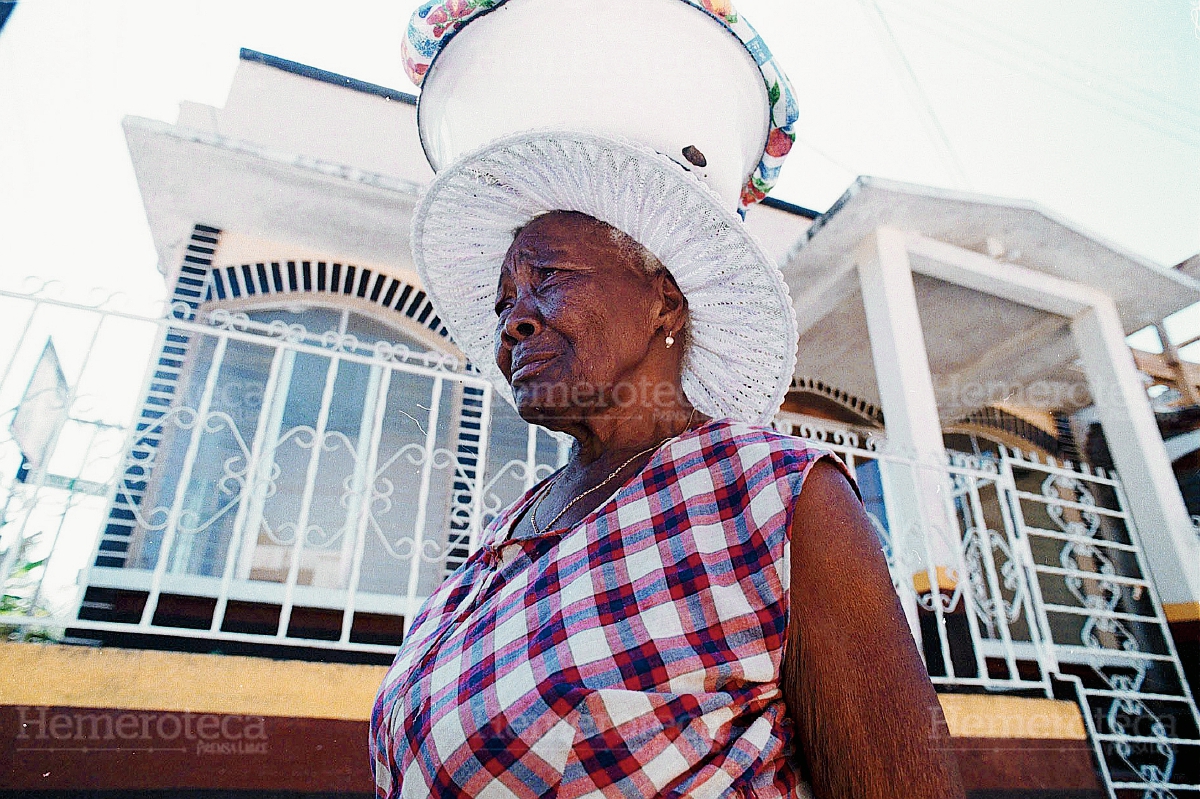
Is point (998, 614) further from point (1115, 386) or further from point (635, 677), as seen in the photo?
point (635, 677)

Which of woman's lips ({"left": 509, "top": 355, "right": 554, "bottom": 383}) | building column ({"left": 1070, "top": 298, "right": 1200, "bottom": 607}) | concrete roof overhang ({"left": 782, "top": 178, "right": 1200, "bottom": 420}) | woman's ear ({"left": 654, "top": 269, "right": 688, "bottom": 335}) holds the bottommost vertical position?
woman's lips ({"left": 509, "top": 355, "right": 554, "bottom": 383})

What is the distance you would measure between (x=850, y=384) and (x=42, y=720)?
632cm

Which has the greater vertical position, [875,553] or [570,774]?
[875,553]

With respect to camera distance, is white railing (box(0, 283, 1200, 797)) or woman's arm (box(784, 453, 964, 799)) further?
white railing (box(0, 283, 1200, 797))

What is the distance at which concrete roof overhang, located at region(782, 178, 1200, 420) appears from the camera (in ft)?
15.6

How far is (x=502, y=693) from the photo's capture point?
1.00 m

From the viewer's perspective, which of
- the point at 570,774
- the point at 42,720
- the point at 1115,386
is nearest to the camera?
the point at 570,774

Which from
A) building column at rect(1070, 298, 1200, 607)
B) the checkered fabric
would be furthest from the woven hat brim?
building column at rect(1070, 298, 1200, 607)

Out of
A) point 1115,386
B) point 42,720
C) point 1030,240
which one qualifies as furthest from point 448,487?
point 1115,386

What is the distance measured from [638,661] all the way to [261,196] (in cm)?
454

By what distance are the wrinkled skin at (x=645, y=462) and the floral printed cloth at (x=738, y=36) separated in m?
0.42

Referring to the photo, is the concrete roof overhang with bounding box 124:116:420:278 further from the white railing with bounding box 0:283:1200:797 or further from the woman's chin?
the woman's chin

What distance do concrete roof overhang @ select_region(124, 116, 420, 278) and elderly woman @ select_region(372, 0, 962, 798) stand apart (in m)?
2.89

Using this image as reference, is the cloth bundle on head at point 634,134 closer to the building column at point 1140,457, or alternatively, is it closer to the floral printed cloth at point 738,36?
the floral printed cloth at point 738,36
